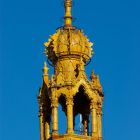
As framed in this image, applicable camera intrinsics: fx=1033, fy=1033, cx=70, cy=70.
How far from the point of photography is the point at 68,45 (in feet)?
201

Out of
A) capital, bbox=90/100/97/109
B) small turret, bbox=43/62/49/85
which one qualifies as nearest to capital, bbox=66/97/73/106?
capital, bbox=90/100/97/109

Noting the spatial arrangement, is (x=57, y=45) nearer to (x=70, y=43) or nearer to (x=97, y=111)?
(x=70, y=43)

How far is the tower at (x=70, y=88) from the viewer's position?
2352 inches

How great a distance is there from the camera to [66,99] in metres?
59.8

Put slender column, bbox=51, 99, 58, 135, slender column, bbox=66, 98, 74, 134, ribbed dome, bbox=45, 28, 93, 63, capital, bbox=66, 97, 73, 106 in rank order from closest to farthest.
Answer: slender column, bbox=66, 98, 74, 134
slender column, bbox=51, 99, 58, 135
capital, bbox=66, 97, 73, 106
ribbed dome, bbox=45, 28, 93, 63

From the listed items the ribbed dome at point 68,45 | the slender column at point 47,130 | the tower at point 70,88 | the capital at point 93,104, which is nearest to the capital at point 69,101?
the tower at point 70,88

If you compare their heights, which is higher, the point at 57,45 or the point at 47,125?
the point at 57,45

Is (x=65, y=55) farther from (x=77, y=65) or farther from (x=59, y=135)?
(x=59, y=135)

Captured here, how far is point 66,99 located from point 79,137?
236 centimetres

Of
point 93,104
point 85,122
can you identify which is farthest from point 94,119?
point 85,122

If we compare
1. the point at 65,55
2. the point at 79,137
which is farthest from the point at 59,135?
the point at 65,55

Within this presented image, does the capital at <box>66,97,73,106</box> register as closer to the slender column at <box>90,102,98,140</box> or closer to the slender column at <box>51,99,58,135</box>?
the slender column at <box>51,99,58,135</box>

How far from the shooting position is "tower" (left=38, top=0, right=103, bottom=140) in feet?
196

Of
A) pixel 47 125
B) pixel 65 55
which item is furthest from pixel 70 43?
pixel 47 125
